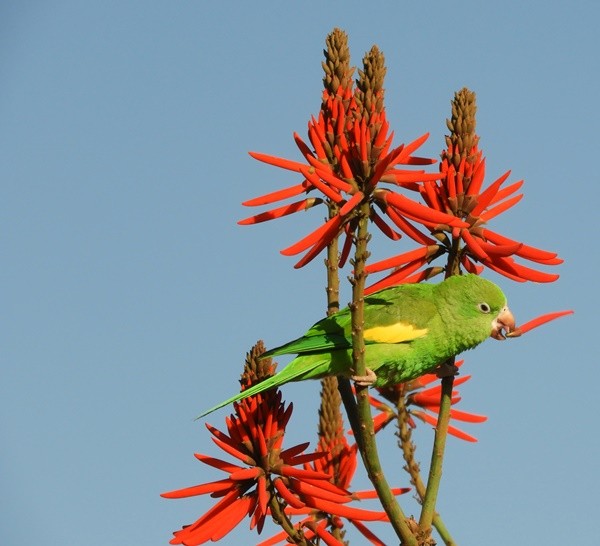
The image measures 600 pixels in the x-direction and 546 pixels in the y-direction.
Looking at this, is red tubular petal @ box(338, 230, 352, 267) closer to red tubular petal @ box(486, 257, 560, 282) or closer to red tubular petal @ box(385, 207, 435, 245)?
red tubular petal @ box(385, 207, 435, 245)

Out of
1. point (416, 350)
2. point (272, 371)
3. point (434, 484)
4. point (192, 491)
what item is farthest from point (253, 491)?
point (416, 350)

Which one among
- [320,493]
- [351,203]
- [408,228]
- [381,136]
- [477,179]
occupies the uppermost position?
[477,179]

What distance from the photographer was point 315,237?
3426mm

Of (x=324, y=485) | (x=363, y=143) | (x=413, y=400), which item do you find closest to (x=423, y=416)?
(x=413, y=400)

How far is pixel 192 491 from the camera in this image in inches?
150

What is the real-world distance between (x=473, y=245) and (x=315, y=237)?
31.0 inches

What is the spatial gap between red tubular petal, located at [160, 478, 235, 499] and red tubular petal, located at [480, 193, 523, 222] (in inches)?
67.9

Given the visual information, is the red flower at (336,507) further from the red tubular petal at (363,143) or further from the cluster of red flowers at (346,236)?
the red tubular petal at (363,143)

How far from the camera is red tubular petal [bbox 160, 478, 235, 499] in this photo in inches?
148

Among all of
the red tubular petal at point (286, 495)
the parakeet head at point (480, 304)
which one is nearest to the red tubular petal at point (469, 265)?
the parakeet head at point (480, 304)

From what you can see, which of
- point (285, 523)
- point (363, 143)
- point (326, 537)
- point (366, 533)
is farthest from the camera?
point (366, 533)

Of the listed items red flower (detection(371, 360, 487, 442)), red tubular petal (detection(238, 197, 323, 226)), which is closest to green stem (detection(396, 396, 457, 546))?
red flower (detection(371, 360, 487, 442))

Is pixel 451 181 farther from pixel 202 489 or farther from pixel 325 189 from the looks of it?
pixel 202 489

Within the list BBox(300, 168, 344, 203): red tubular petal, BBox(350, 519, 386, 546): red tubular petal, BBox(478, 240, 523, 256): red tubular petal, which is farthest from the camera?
BBox(350, 519, 386, 546): red tubular petal
